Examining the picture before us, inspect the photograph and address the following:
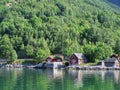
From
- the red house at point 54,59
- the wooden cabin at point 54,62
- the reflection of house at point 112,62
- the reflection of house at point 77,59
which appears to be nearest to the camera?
the reflection of house at point 112,62

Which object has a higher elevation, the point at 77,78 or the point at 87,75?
the point at 77,78

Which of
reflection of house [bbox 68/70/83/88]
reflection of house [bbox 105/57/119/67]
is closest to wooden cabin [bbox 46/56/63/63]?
reflection of house [bbox 105/57/119/67]

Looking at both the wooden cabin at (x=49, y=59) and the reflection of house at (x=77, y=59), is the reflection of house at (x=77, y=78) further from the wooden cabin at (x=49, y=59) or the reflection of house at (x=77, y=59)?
the wooden cabin at (x=49, y=59)

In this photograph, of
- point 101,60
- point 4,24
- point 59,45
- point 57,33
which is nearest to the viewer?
point 101,60

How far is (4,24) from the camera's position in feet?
630

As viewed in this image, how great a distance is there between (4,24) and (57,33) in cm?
2843

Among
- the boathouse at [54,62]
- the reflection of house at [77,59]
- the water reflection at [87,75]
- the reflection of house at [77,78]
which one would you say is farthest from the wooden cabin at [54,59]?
the reflection of house at [77,78]

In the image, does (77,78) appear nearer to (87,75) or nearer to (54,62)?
(87,75)

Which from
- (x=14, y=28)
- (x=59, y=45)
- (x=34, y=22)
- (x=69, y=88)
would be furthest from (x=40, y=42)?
(x=69, y=88)

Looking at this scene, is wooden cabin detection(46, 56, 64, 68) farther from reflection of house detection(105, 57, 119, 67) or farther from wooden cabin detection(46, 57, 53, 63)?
reflection of house detection(105, 57, 119, 67)

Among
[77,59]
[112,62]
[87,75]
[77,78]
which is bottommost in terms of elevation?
[87,75]

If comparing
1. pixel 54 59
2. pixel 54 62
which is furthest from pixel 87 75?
pixel 54 59

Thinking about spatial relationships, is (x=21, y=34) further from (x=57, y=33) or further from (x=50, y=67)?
(x=50, y=67)

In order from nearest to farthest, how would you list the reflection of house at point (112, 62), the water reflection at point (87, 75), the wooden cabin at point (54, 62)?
1. the water reflection at point (87, 75)
2. the reflection of house at point (112, 62)
3. the wooden cabin at point (54, 62)
